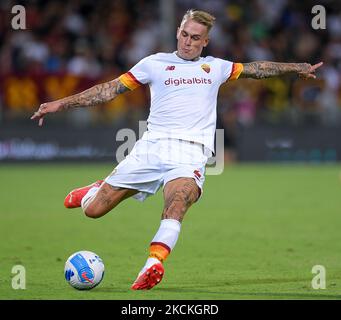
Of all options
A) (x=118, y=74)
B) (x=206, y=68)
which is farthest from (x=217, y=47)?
(x=206, y=68)

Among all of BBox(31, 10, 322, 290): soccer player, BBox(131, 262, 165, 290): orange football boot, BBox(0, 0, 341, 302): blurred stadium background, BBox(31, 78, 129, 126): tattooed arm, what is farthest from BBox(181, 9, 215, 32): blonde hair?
BBox(0, 0, 341, 302): blurred stadium background

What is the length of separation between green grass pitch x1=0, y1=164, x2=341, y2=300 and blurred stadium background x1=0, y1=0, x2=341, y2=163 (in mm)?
2073

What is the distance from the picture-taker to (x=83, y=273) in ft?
27.2

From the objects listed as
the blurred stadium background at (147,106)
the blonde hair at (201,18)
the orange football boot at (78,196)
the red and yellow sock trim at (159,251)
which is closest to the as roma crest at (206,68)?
the blonde hair at (201,18)

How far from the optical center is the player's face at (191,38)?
8.81m

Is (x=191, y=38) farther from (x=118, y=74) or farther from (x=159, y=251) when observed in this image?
(x=118, y=74)

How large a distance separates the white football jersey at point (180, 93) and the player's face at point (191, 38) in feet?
0.28

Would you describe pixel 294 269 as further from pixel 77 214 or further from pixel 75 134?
pixel 75 134

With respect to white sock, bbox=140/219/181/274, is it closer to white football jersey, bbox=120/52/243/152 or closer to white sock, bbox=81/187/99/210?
white football jersey, bbox=120/52/243/152

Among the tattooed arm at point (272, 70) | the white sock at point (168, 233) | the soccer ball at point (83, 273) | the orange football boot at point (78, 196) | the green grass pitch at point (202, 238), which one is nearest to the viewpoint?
the white sock at point (168, 233)

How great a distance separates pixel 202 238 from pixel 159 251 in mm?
4205

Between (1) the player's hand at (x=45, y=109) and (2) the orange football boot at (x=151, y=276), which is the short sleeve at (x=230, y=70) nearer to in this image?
(1) the player's hand at (x=45, y=109)

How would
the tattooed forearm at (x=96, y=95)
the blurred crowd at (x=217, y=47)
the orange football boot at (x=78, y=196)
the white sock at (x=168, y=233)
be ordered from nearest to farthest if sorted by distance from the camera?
the white sock at (x=168, y=233) → the tattooed forearm at (x=96, y=95) → the orange football boot at (x=78, y=196) → the blurred crowd at (x=217, y=47)
